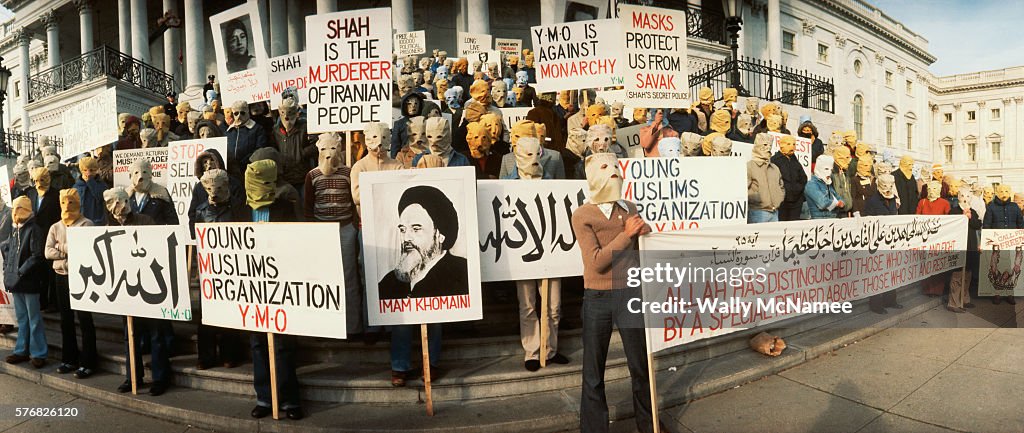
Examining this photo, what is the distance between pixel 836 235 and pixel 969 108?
72.5m

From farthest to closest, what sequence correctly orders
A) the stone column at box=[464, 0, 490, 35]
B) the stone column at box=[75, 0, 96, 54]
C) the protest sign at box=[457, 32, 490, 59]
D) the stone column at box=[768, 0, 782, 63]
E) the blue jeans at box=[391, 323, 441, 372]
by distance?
the stone column at box=[768, 0, 782, 63], the stone column at box=[75, 0, 96, 54], the stone column at box=[464, 0, 490, 35], the protest sign at box=[457, 32, 490, 59], the blue jeans at box=[391, 323, 441, 372]

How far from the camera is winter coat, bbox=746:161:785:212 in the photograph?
562 centimetres

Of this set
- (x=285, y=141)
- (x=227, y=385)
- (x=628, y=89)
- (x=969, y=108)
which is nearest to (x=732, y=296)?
(x=628, y=89)

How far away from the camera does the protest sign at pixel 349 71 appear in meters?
5.54

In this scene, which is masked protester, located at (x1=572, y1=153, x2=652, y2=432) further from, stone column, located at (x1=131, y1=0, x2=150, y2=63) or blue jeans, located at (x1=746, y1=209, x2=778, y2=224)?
stone column, located at (x1=131, y1=0, x2=150, y2=63)

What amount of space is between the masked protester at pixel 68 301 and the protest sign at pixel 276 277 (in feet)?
5.62

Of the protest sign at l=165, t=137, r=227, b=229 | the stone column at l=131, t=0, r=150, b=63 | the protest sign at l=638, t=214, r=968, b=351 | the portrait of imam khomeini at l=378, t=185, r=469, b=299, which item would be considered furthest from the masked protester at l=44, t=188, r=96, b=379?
the stone column at l=131, t=0, r=150, b=63

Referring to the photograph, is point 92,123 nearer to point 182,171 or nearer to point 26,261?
point 182,171

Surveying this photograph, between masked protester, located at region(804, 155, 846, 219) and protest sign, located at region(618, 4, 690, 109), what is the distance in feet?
5.76

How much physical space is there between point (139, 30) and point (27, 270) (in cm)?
2510

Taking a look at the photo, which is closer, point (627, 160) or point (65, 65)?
point (627, 160)

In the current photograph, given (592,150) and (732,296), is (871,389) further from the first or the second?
(592,150)

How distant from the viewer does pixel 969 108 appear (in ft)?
193

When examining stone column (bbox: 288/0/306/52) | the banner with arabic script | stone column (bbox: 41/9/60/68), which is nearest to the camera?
the banner with arabic script
